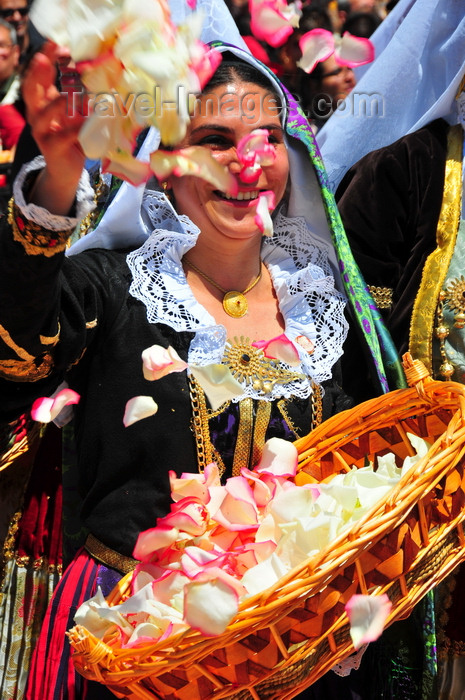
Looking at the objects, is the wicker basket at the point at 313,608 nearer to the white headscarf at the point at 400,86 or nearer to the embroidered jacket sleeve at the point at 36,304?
the embroidered jacket sleeve at the point at 36,304

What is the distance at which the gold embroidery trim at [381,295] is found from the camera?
102 inches

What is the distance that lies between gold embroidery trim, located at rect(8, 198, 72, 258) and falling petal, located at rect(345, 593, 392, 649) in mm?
795

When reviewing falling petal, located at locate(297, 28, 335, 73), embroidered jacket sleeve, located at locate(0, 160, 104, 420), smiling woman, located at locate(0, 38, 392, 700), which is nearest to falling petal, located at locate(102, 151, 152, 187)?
embroidered jacket sleeve, located at locate(0, 160, 104, 420)

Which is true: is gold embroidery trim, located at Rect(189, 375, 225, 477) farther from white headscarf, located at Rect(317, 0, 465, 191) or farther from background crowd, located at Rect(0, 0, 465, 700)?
white headscarf, located at Rect(317, 0, 465, 191)

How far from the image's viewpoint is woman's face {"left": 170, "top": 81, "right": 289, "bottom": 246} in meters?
2.10

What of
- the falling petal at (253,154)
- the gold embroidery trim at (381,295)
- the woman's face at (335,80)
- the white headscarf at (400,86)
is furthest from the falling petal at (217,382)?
the woman's face at (335,80)

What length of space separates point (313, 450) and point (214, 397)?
26 centimetres

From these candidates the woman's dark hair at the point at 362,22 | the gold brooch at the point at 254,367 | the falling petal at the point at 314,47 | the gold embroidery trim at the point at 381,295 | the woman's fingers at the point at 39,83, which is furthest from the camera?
the woman's dark hair at the point at 362,22

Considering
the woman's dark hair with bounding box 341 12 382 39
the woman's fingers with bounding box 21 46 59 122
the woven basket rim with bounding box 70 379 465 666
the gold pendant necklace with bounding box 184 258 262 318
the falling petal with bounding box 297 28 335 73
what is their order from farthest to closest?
the woman's dark hair with bounding box 341 12 382 39, the falling petal with bounding box 297 28 335 73, the gold pendant necklace with bounding box 184 258 262 318, the woven basket rim with bounding box 70 379 465 666, the woman's fingers with bounding box 21 46 59 122

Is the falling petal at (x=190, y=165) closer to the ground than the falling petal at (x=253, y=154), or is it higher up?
higher up

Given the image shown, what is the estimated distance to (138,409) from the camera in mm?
1856

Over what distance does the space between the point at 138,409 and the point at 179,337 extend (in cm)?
26

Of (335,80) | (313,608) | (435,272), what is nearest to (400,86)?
(435,272)

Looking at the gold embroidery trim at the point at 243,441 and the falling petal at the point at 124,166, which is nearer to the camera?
the falling petal at the point at 124,166
